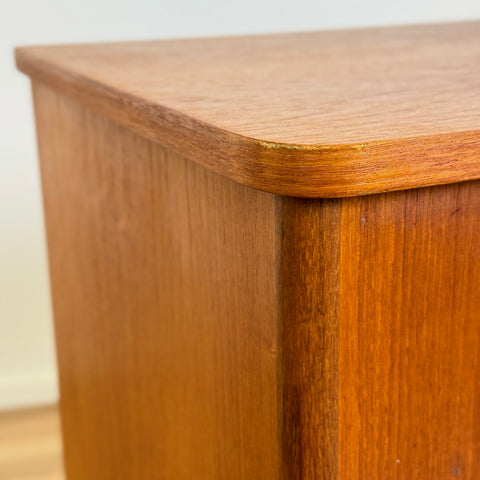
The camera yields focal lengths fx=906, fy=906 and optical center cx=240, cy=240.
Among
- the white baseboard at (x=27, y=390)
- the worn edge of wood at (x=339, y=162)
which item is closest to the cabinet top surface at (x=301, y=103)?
the worn edge of wood at (x=339, y=162)

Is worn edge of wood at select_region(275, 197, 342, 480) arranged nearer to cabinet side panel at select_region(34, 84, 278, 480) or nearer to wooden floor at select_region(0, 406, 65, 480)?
cabinet side panel at select_region(34, 84, 278, 480)

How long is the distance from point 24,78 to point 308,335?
135 cm

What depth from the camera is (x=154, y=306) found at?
0.69 meters

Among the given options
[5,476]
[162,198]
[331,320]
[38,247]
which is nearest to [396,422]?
[331,320]

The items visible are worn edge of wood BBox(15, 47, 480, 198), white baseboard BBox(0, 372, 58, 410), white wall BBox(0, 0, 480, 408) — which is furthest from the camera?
white baseboard BBox(0, 372, 58, 410)

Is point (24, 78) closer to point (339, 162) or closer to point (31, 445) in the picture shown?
point (31, 445)

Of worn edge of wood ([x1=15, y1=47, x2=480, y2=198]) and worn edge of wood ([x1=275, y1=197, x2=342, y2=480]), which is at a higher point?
worn edge of wood ([x1=15, y1=47, x2=480, y2=198])

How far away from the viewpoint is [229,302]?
56 centimetres

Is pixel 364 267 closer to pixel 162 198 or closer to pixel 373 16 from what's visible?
pixel 162 198

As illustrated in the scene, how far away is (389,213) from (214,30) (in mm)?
1361

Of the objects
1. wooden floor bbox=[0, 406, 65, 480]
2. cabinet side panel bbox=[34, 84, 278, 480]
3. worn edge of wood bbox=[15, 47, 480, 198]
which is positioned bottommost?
wooden floor bbox=[0, 406, 65, 480]

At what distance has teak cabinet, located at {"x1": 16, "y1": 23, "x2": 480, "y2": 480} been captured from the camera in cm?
47

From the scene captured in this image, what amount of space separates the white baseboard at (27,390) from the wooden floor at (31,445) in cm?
2

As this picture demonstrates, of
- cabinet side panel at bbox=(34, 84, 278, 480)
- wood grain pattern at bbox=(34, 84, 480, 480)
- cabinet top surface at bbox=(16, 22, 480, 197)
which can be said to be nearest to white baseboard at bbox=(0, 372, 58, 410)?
cabinet side panel at bbox=(34, 84, 278, 480)
